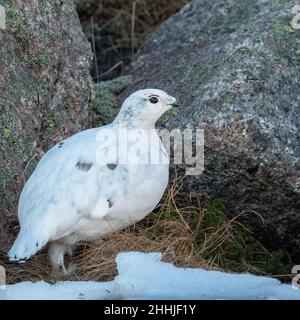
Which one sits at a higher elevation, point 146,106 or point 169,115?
point 146,106

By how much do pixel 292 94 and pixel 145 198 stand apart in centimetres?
130

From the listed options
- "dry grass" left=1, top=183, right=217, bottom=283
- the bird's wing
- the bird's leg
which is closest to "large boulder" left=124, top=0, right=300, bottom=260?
"dry grass" left=1, top=183, right=217, bottom=283

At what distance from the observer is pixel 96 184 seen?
617 cm

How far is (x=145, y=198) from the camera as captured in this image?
20.3 ft

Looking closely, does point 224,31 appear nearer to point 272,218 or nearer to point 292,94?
point 292,94

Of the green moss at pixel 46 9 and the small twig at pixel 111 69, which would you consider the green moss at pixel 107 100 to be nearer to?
the green moss at pixel 46 9

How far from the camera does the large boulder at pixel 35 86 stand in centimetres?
680

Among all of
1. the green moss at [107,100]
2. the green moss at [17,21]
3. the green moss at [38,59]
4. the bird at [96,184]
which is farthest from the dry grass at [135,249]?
the green moss at [17,21]

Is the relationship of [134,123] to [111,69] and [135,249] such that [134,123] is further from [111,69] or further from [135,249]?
[111,69]

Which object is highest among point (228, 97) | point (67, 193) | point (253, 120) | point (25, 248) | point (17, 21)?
point (17, 21)

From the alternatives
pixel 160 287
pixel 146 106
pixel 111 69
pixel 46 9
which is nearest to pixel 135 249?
pixel 160 287

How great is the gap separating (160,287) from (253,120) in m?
1.27
